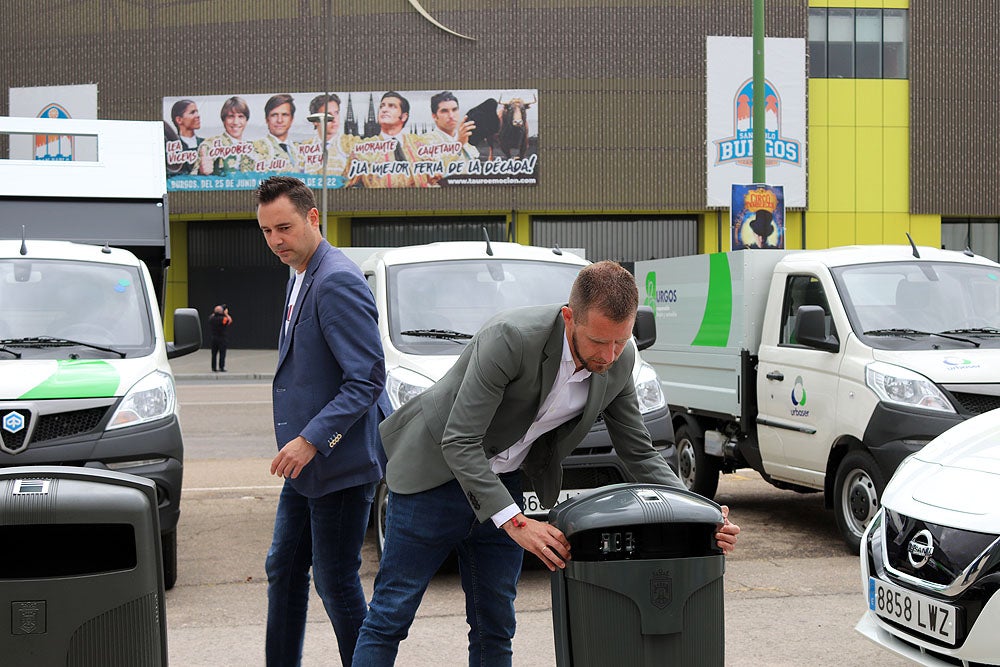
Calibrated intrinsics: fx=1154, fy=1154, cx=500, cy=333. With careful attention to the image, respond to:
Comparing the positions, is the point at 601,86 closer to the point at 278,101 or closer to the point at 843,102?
the point at 843,102

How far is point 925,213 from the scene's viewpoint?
114ft

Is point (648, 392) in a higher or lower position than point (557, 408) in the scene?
lower

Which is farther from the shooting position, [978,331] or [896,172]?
[896,172]

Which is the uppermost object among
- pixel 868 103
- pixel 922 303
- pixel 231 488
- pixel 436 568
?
pixel 868 103

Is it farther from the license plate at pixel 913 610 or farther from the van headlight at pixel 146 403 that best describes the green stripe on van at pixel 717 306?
the license plate at pixel 913 610

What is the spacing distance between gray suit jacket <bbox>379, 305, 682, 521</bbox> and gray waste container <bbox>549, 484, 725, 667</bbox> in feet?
1.24

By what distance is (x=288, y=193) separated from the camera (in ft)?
13.3

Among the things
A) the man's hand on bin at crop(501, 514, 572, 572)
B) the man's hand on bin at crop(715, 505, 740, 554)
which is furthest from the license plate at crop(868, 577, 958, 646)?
the man's hand on bin at crop(501, 514, 572, 572)

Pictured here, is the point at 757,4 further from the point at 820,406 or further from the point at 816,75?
the point at 816,75

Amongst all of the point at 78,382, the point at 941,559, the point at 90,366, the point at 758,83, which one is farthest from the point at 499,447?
the point at 758,83

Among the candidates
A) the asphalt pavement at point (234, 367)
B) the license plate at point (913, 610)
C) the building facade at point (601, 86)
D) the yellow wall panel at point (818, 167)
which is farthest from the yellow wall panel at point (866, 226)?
the license plate at point (913, 610)

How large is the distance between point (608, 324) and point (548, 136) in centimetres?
3122

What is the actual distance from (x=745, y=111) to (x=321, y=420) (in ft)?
103

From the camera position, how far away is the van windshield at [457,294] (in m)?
7.44
